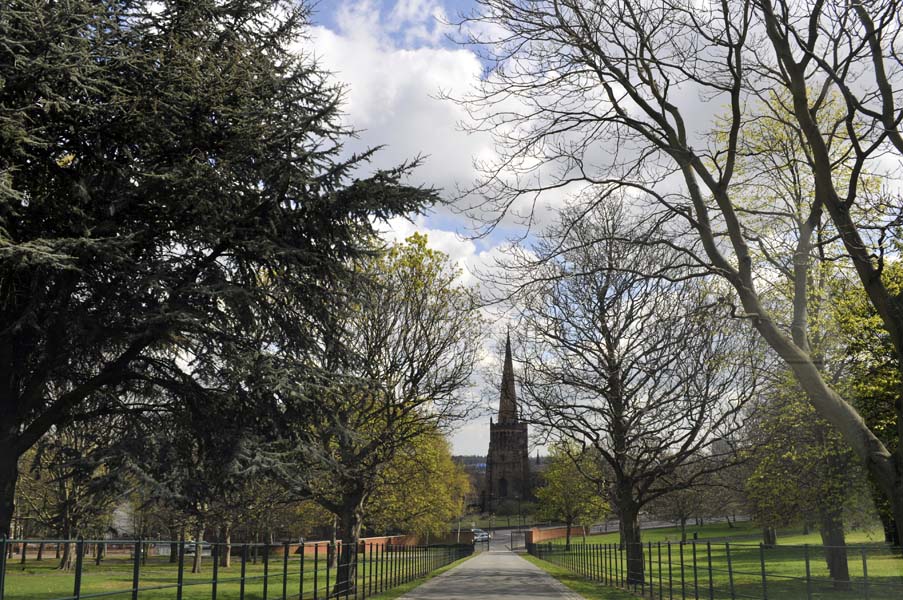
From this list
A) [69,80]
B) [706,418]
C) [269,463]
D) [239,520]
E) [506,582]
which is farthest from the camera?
[239,520]

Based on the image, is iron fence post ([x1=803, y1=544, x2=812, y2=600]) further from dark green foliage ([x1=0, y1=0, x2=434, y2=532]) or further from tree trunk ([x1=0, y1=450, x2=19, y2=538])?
tree trunk ([x1=0, y1=450, x2=19, y2=538])

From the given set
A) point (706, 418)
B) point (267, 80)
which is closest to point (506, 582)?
point (706, 418)

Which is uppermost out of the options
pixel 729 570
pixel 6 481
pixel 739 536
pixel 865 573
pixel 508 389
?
pixel 508 389

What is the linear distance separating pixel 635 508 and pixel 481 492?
12750 centimetres

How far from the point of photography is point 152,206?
45.8 ft

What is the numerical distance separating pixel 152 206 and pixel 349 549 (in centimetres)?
1044

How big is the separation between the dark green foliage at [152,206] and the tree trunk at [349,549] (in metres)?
6.74

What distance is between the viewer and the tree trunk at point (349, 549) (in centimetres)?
1902

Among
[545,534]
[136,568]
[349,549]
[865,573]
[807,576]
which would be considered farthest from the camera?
[545,534]

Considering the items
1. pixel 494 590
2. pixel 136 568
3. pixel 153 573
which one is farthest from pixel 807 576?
pixel 494 590

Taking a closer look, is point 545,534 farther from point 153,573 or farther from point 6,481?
point 153,573

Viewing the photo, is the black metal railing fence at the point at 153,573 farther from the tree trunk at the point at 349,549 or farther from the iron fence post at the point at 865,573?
the iron fence post at the point at 865,573

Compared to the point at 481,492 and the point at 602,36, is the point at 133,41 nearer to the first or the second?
the point at 602,36

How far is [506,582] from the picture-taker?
27.1m
